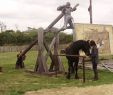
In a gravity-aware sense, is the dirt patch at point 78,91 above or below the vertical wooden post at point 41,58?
below

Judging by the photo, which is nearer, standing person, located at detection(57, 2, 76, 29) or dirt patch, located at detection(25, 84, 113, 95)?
dirt patch, located at detection(25, 84, 113, 95)

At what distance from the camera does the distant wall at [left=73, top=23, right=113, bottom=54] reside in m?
26.0

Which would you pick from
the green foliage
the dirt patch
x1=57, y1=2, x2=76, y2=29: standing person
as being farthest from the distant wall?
the green foliage

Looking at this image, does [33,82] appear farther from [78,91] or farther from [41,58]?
[78,91]

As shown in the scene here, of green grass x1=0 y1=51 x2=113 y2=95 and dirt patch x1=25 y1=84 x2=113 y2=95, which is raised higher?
green grass x1=0 y1=51 x2=113 y2=95

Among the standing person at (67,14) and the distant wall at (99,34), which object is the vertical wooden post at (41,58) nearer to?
the standing person at (67,14)

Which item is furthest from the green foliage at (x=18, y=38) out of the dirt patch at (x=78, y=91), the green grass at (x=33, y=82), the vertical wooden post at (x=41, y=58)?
the dirt patch at (x=78, y=91)

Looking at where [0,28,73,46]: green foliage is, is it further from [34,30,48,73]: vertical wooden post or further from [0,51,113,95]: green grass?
[34,30,48,73]: vertical wooden post

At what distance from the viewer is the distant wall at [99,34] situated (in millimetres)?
26000

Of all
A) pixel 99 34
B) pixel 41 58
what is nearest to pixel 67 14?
pixel 41 58

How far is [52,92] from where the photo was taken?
1420cm

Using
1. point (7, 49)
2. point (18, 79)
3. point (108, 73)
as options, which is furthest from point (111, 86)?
point (7, 49)

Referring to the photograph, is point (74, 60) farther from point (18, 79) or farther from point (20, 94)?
point (20, 94)

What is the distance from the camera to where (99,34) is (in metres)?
26.9
